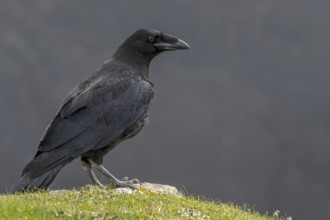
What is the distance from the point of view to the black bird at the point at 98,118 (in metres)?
10.4

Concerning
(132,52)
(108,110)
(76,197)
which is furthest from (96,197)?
(132,52)

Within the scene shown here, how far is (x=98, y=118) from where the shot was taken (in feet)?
36.1

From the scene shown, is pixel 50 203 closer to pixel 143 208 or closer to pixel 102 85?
pixel 143 208

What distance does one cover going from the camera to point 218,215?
9.07 metres

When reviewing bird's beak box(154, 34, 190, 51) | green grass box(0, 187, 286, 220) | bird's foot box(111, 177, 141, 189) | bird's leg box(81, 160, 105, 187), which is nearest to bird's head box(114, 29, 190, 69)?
bird's beak box(154, 34, 190, 51)

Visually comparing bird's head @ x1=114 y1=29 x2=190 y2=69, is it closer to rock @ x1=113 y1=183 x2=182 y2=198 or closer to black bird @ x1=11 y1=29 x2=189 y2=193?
black bird @ x1=11 y1=29 x2=189 y2=193

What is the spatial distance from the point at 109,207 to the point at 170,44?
4.95 meters

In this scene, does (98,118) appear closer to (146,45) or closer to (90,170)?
(90,170)

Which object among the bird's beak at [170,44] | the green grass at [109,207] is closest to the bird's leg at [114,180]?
the green grass at [109,207]

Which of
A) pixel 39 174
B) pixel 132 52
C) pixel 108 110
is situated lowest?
pixel 39 174

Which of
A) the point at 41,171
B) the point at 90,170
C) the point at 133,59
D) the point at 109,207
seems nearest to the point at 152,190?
the point at 90,170

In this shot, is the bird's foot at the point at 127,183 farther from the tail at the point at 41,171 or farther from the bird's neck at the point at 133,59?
the bird's neck at the point at 133,59

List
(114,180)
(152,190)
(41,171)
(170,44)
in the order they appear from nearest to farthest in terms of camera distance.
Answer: (41,171) < (152,190) < (114,180) < (170,44)

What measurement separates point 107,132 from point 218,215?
2869 millimetres
